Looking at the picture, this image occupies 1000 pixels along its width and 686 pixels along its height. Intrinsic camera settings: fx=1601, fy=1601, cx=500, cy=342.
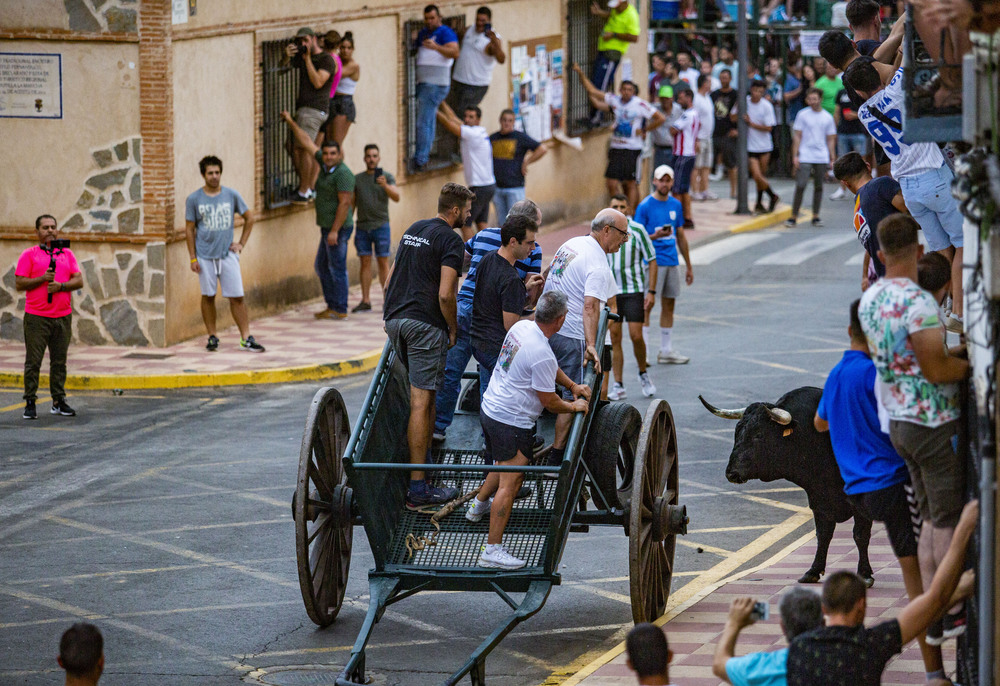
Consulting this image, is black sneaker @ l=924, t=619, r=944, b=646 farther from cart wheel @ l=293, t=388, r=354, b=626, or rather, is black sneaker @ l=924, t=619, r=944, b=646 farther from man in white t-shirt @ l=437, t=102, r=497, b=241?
man in white t-shirt @ l=437, t=102, r=497, b=241

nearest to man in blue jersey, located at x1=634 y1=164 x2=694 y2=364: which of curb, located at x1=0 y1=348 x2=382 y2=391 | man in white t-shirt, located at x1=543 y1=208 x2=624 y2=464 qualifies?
curb, located at x1=0 y1=348 x2=382 y2=391

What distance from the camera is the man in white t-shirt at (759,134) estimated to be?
93.5ft

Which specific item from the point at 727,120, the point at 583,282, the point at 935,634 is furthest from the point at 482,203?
the point at 935,634

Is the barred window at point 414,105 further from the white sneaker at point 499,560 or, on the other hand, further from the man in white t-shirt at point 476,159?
the white sneaker at point 499,560

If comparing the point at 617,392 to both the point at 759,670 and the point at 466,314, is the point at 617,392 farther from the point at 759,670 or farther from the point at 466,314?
the point at 759,670

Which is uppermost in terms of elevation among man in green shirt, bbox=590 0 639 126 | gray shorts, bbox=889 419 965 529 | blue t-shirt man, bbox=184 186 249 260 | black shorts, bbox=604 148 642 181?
man in green shirt, bbox=590 0 639 126

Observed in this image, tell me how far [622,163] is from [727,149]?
14.5ft

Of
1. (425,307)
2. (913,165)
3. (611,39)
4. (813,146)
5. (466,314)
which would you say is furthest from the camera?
(611,39)

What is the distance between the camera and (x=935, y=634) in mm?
7094

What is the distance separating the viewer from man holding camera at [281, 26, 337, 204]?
762 inches

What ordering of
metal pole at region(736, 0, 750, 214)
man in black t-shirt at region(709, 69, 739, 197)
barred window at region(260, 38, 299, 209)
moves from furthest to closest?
man in black t-shirt at region(709, 69, 739, 197) → metal pole at region(736, 0, 750, 214) → barred window at region(260, 38, 299, 209)

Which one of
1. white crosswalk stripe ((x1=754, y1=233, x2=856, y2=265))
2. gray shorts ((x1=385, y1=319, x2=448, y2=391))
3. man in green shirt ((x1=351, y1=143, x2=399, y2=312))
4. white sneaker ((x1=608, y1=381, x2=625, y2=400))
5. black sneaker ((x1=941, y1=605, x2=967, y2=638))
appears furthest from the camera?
white crosswalk stripe ((x1=754, y1=233, x2=856, y2=265))

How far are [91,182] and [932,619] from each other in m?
12.5

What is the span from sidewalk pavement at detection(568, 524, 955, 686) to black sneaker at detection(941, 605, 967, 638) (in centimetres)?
63
